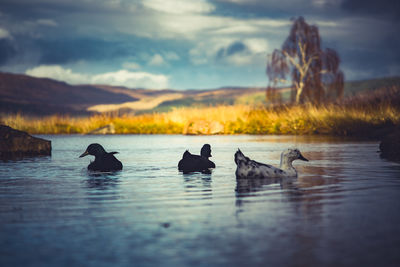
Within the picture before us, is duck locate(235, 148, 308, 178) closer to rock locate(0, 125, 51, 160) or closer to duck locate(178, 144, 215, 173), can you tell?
duck locate(178, 144, 215, 173)

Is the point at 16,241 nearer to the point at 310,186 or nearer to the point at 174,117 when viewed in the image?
the point at 310,186

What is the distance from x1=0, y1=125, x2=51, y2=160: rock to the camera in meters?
19.0

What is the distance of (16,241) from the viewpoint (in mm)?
5227

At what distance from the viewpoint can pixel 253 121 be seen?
3725cm

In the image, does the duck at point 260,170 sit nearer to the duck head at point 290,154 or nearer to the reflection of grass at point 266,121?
the duck head at point 290,154

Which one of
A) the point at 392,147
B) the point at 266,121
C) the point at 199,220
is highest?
the point at 266,121

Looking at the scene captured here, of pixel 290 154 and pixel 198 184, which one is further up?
pixel 290 154

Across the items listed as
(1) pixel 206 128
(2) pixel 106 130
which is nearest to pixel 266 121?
(1) pixel 206 128

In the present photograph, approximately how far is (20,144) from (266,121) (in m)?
20.6

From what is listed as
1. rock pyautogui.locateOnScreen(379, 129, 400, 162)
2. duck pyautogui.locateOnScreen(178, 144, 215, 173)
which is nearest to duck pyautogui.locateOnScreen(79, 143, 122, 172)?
duck pyautogui.locateOnScreen(178, 144, 215, 173)

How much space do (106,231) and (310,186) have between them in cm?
466

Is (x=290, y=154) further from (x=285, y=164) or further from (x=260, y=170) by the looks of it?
(x=260, y=170)

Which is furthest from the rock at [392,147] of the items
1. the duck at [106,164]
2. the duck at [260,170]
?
the duck at [106,164]

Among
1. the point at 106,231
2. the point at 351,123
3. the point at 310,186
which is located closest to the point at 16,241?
the point at 106,231
